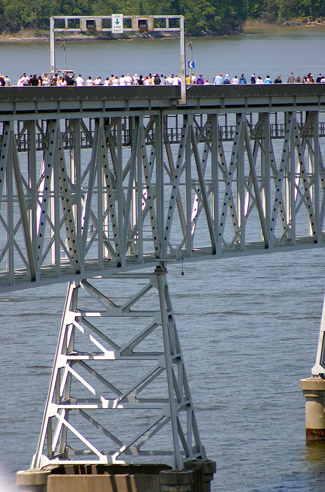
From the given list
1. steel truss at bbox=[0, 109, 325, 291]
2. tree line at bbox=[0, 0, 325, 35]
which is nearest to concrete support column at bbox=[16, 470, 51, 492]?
steel truss at bbox=[0, 109, 325, 291]

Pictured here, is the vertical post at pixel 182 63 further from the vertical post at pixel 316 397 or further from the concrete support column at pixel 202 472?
the vertical post at pixel 316 397

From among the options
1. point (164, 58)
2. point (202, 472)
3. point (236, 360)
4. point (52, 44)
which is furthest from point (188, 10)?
point (202, 472)

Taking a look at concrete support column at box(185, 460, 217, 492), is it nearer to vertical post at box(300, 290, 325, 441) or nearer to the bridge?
the bridge

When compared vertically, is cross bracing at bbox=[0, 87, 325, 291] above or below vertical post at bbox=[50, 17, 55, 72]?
below

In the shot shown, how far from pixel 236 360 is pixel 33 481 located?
24.3m

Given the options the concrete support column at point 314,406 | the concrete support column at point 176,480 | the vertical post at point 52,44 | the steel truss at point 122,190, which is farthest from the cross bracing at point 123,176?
the concrete support column at point 314,406

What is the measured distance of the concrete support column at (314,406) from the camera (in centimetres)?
5191

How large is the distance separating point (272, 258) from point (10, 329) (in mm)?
28474

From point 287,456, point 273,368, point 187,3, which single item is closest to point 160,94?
point 287,456

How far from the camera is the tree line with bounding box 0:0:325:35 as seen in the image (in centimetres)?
12862

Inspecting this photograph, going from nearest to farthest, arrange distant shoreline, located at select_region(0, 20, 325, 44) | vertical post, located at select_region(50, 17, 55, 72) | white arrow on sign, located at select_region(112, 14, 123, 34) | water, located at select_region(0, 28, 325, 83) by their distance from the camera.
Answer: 1. white arrow on sign, located at select_region(112, 14, 123, 34)
2. vertical post, located at select_region(50, 17, 55, 72)
3. distant shoreline, located at select_region(0, 20, 325, 44)
4. water, located at select_region(0, 28, 325, 83)

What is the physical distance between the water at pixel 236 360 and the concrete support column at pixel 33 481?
17.4ft

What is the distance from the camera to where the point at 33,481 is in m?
42.4

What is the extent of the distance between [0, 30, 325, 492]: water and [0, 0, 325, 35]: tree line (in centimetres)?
3751
